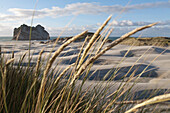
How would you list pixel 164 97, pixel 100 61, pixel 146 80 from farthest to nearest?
pixel 100 61 < pixel 146 80 < pixel 164 97

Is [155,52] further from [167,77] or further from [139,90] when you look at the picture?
[139,90]

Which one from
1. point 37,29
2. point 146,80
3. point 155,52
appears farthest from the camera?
point 37,29

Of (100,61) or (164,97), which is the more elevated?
(164,97)

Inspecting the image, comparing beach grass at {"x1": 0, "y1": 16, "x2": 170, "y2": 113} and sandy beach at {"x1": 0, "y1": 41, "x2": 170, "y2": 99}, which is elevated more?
beach grass at {"x1": 0, "y1": 16, "x2": 170, "y2": 113}

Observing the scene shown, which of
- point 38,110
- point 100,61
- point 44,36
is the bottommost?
point 44,36

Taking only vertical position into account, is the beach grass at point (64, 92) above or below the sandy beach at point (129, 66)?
above

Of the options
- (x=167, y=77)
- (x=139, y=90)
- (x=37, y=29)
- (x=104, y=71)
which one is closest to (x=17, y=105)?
(x=139, y=90)

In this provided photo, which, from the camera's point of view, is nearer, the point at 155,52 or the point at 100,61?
the point at 100,61

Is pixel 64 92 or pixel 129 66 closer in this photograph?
pixel 64 92

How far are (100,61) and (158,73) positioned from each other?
1258 mm

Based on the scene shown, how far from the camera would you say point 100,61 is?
356 centimetres

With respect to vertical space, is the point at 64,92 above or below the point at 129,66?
above

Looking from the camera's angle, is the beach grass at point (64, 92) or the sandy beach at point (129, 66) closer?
the beach grass at point (64, 92)

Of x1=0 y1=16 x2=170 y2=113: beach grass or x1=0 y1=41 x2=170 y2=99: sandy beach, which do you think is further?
x1=0 y1=41 x2=170 y2=99: sandy beach
